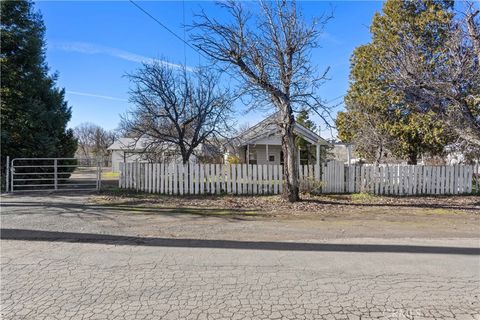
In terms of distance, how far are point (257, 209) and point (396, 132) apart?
11.4 meters

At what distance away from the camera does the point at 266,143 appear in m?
19.8

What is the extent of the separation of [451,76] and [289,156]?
552cm

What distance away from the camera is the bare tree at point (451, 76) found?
9898 mm

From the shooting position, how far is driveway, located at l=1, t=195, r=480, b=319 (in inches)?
132

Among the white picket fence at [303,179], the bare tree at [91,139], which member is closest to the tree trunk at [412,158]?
the white picket fence at [303,179]

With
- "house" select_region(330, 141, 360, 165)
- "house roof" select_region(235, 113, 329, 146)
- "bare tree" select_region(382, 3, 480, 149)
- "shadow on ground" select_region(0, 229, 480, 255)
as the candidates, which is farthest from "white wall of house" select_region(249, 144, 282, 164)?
"shadow on ground" select_region(0, 229, 480, 255)

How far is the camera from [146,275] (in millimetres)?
4285

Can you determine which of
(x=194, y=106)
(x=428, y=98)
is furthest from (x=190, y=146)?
(x=428, y=98)

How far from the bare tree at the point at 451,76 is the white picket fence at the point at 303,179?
3.48 m

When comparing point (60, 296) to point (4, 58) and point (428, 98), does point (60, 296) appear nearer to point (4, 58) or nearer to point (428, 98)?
point (428, 98)

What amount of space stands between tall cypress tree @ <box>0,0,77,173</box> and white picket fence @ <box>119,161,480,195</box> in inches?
187

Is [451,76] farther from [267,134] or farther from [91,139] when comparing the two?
[91,139]

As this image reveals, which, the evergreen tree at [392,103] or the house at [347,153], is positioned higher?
the evergreen tree at [392,103]

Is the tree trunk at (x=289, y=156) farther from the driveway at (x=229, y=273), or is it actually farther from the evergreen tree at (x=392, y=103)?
the evergreen tree at (x=392, y=103)
